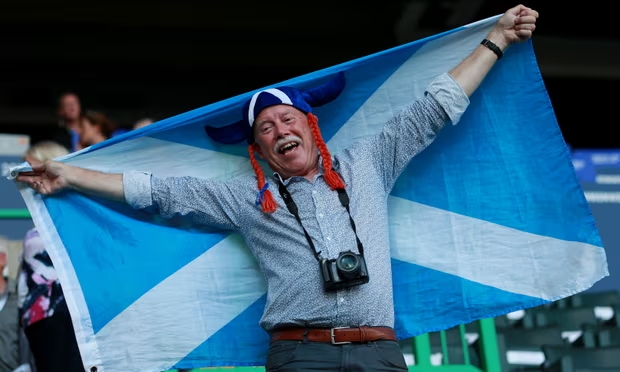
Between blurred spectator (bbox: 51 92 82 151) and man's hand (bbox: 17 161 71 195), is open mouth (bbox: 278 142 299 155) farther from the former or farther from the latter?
blurred spectator (bbox: 51 92 82 151)

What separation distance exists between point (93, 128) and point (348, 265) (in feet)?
9.74

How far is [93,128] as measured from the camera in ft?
19.4

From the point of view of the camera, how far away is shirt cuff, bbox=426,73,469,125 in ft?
12.3

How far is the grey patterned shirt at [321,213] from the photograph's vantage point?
3480mm

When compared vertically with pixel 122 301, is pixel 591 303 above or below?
below

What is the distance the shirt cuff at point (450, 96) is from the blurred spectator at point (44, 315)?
184cm

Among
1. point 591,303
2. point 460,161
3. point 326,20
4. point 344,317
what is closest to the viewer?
point 344,317

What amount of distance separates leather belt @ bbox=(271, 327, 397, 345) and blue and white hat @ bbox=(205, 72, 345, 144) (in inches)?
33.4

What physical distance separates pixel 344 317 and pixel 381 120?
1.03m

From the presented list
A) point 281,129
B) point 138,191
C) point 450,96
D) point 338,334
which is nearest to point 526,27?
point 450,96

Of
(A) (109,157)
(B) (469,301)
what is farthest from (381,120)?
(A) (109,157)

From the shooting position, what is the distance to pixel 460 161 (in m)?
4.08

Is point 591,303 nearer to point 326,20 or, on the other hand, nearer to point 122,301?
point 122,301

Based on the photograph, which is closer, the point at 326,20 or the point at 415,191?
the point at 415,191
